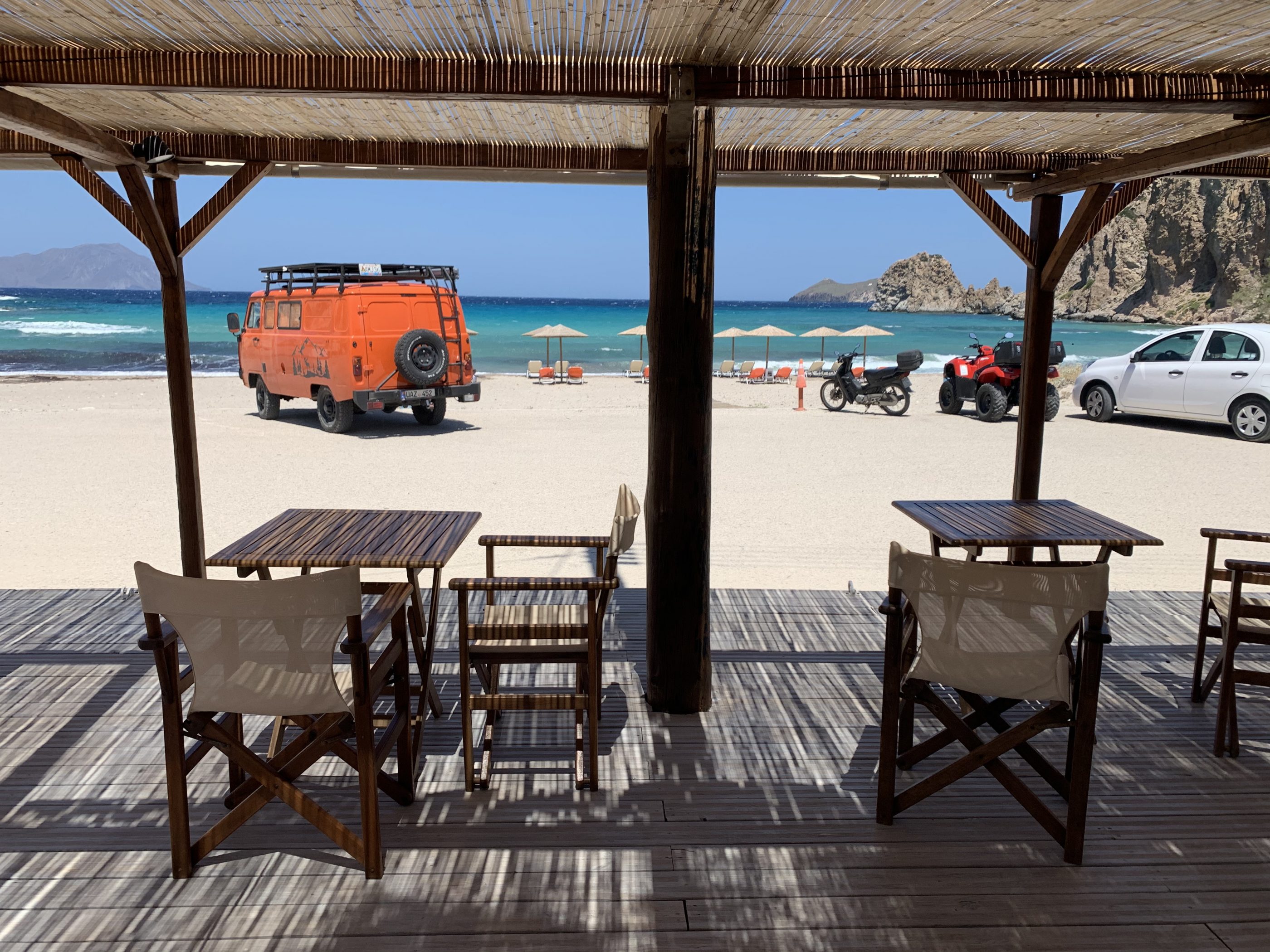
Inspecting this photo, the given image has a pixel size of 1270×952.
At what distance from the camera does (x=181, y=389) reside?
424cm

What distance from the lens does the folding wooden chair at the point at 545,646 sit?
2.72 meters

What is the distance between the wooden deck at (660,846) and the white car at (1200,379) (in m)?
8.70

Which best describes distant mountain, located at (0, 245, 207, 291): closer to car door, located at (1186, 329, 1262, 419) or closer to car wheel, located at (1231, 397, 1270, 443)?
Answer: car door, located at (1186, 329, 1262, 419)

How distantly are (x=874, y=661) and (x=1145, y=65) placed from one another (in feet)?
7.77

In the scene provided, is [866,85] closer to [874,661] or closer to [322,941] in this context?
[874,661]

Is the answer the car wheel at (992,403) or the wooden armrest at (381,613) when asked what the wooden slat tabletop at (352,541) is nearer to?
the wooden armrest at (381,613)

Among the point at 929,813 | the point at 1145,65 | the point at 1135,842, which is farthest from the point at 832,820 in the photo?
the point at 1145,65

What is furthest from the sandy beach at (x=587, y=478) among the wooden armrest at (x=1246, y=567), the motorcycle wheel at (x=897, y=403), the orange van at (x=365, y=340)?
the wooden armrest at (x=1246, y=567)

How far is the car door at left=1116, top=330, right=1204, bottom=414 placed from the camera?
451 inches

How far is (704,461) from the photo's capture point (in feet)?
10.6

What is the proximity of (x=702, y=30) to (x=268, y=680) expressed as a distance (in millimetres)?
2123

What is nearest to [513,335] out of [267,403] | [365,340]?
[267,403]

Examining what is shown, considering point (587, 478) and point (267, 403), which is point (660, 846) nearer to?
point (587, 478)

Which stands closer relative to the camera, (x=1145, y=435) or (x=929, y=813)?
(x=929, y=813)
